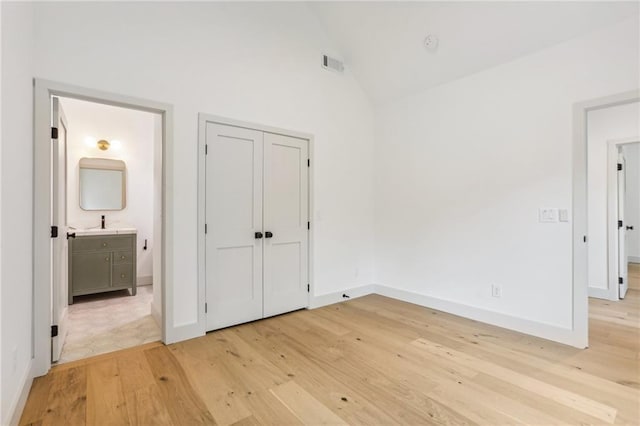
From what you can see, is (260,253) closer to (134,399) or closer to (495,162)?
(134,399)

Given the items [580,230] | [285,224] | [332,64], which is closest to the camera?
[580,230]

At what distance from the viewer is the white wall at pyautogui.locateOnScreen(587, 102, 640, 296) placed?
170 inches

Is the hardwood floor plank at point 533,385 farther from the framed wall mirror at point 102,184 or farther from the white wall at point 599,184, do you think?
the framed wall mirror at point 102,184

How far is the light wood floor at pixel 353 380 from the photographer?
1838 mm

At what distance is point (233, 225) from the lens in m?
3.27

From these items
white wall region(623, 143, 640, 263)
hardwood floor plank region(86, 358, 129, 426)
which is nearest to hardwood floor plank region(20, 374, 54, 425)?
hardwood floor plank region(86, 358, 129, 426)

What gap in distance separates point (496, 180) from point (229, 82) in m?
3.09

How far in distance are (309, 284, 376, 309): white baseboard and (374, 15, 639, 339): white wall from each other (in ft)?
1.34

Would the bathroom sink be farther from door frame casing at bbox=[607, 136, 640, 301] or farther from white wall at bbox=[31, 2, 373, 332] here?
door frame casing at bbox=[607, 136, 640, 301]

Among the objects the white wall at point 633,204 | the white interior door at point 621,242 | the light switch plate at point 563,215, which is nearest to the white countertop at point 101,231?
the light switch plate at point 563,215

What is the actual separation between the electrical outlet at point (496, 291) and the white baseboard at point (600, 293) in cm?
232

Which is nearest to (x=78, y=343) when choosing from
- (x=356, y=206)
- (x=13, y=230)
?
(x=13, y=230)

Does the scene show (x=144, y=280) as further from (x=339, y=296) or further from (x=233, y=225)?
(x=339, y=296)

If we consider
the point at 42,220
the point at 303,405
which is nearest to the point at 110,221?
the point at 42,220
